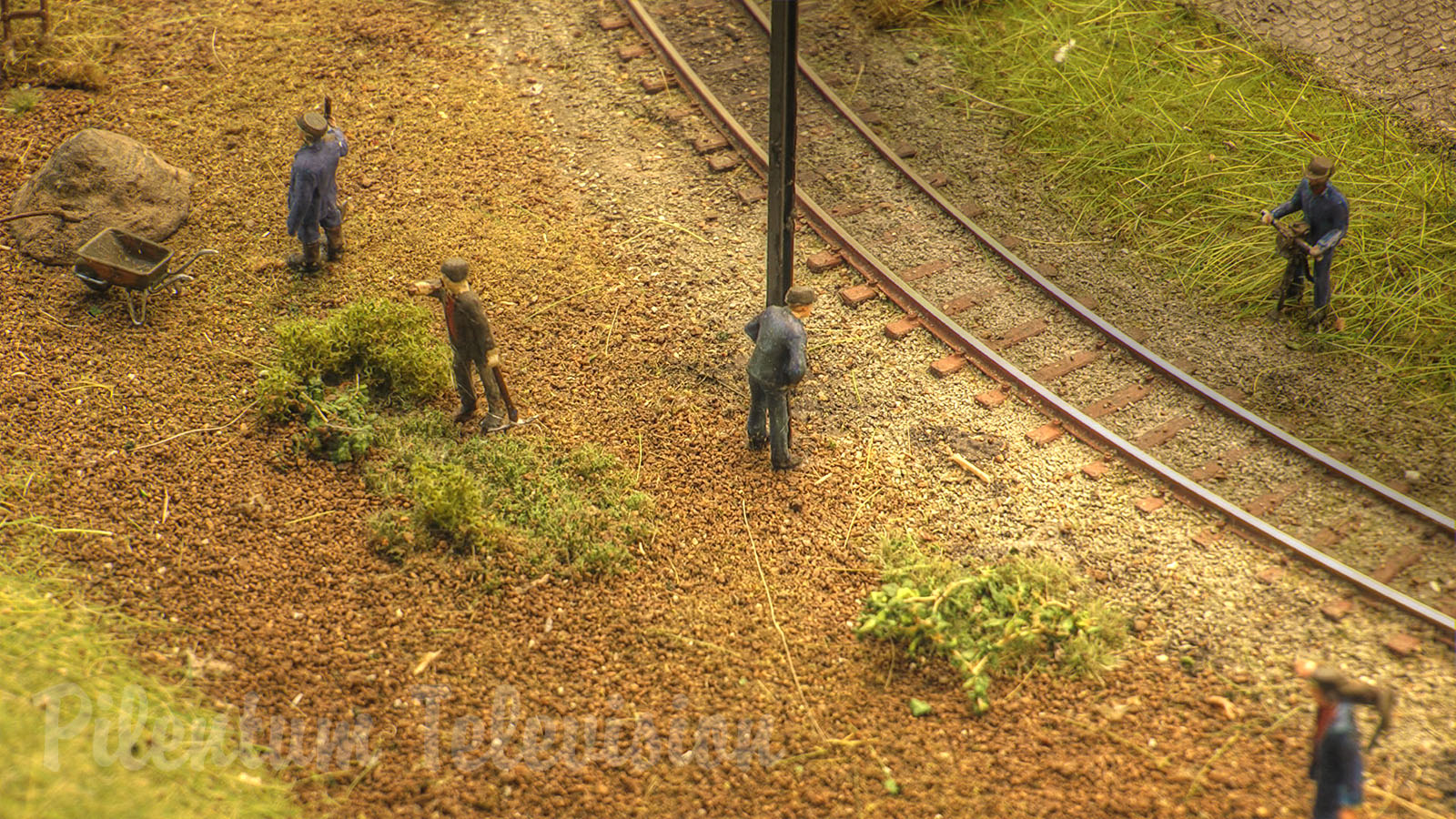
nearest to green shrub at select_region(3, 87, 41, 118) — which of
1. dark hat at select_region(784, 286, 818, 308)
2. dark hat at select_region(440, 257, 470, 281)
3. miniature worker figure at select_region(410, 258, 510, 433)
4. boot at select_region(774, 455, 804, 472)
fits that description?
miniature worker figure at select_region(410, 258, 510, 433)

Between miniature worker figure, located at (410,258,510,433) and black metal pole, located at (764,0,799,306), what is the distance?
2.14 meters

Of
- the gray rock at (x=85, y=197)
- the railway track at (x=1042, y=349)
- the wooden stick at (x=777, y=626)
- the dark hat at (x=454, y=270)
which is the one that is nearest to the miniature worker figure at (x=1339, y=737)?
the railway track at (x=1042, y=349)

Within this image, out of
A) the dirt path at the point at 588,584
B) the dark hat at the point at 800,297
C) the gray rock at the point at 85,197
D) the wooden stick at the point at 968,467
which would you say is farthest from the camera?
the gray rock at the point at 85,197

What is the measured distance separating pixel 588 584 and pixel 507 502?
94cm

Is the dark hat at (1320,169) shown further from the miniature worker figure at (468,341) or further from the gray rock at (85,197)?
the gray rock at (85,197)

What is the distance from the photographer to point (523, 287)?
9.78 m

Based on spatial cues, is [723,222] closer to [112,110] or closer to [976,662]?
[976,662]

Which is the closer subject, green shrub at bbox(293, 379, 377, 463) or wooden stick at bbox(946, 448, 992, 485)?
green shrub at bbox(293, 379, 377, 463)

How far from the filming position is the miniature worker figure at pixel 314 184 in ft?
29.5

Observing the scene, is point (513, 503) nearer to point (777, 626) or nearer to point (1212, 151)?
point (777, 626)

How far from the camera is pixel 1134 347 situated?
30.1 ft

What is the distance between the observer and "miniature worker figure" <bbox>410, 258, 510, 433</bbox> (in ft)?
25.4

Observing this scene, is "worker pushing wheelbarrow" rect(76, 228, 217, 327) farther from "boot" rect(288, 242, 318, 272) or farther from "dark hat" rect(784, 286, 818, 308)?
"dark hat" rect(784, 286, 818, 308)

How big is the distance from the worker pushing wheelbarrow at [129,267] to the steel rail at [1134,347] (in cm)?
625
